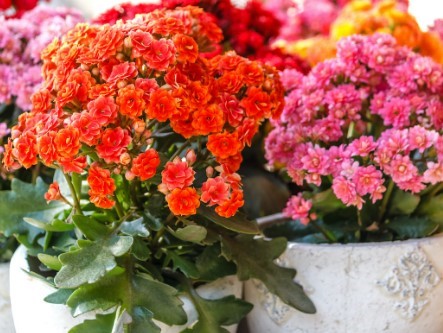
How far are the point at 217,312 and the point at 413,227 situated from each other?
29 centimetres

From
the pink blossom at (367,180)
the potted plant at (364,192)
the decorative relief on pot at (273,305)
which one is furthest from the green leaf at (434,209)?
the decorative relief on pot at (273,305)

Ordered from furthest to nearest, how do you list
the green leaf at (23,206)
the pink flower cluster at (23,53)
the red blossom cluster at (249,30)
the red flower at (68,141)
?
the red blossom cluster at (249,30) < the pink flower cluster at (23,53) < the green leaf at (23,206) < the red flower at (68,141)

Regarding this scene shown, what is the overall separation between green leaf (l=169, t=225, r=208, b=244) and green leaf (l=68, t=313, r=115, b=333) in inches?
4.7

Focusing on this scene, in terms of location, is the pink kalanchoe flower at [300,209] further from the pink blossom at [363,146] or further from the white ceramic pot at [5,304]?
the white ceramic pot at [5,304]

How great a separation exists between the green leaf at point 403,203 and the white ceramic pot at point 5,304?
54 cm

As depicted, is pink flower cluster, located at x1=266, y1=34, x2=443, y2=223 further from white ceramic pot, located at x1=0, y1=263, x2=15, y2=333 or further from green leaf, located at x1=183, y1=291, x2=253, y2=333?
white ceramic pot, located at x1=0, y1=263, x2=15, y2=333

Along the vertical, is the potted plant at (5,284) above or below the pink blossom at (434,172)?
Result: below

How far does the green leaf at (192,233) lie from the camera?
0.79 m

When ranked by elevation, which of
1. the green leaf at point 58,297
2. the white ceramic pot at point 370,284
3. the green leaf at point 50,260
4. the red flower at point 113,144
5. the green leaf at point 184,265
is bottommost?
the white ceramic pot at point 370,284

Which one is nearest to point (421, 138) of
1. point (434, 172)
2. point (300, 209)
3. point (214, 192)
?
point (434, 172)

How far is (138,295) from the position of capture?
807 mm

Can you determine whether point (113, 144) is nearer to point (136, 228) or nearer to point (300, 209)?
point (136, 228)

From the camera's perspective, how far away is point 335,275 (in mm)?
912

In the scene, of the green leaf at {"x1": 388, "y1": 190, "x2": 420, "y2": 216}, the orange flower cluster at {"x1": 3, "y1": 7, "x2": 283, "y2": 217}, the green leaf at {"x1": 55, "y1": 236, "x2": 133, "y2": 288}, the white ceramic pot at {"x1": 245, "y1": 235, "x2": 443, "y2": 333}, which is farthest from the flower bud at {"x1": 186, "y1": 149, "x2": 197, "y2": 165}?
the green leaf at {"x1": 388, "y1": 190, "x2": 420, "y2": 216}
